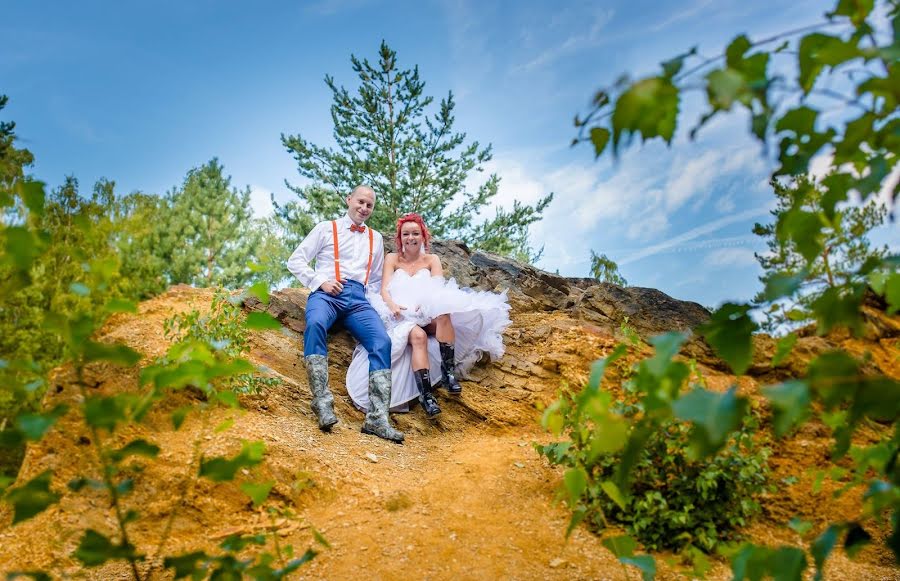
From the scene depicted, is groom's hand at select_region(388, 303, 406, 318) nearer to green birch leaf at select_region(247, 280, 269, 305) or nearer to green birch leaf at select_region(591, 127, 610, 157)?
green birch leaf at select_region(247, 280, 269, 305)

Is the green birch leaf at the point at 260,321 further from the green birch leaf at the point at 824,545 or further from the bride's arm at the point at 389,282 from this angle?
the bride's arm at the point at 389,282

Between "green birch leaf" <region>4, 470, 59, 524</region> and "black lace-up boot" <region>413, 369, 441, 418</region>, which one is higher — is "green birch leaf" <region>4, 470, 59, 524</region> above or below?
below

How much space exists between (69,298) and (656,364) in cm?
1391

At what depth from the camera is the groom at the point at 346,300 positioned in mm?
4934

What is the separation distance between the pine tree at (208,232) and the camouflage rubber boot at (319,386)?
11.6m

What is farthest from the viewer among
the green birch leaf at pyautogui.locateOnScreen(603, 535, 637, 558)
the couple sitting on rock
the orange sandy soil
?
the couple sitting on rock

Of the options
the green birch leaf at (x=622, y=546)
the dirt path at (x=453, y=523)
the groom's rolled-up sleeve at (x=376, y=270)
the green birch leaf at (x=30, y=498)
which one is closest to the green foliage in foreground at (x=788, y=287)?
the green birch leaf at (x=622, y=546)

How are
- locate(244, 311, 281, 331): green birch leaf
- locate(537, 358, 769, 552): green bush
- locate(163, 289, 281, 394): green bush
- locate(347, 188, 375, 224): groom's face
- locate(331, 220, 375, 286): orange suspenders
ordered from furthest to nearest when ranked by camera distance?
locate(347, 188, 375, 224): groom's face
locate(331, 220, 375, 286): orange suspenders
locate(163, 289, 281, 394): green bush
locate(537, 358, 769, 552): green bush
locate(244, 311, 281, 331): green birch leaf

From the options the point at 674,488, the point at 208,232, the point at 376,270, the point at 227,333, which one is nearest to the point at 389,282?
the point at 376,270

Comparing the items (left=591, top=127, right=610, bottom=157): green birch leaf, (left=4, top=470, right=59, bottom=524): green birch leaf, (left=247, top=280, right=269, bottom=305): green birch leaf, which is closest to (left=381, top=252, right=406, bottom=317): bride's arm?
(left=247, top=280, right=269, bottom=305): green birch leaf

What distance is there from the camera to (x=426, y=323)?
5527 mm

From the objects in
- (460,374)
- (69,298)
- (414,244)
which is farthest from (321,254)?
(69,298)

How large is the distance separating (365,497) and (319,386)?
1410mm

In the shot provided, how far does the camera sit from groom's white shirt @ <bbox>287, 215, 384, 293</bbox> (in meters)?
5.55
